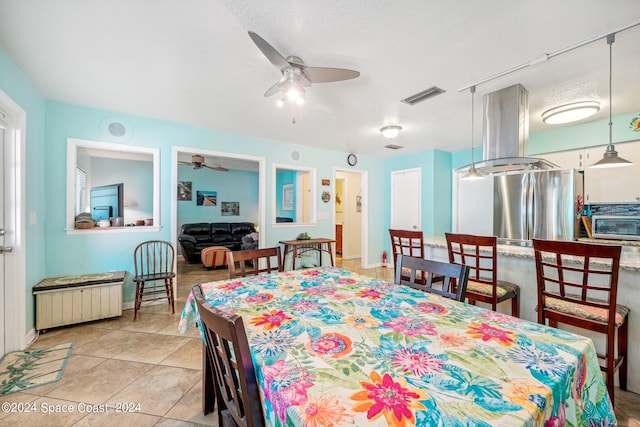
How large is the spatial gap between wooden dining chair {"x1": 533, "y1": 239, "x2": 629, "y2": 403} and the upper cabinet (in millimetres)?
1957

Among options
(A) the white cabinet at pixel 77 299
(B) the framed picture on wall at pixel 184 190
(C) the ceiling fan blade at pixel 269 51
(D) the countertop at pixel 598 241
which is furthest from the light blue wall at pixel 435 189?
(B) the framed picture on wall at pixel 184 190

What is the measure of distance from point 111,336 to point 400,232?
3006 mm

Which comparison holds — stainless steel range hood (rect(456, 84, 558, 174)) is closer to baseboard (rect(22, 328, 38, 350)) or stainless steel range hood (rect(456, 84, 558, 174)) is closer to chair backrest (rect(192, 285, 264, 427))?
chair backrest (rect(192, 285, 264, 427))

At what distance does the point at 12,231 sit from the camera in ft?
7.29

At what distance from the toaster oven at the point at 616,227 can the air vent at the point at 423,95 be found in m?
2.61

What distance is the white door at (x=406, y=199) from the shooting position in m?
5.33

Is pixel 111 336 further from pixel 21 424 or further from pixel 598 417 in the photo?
pixel 598 417

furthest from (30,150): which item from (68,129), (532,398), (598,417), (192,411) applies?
(598,417)

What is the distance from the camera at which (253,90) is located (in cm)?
261

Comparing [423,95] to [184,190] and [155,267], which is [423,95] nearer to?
[155,267]

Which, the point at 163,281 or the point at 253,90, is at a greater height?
the point at 253,90

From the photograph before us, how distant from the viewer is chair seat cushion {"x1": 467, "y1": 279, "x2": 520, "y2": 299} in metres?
2.07

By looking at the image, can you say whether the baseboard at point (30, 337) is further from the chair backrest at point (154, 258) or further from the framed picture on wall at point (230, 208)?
the framed picture on wall at point (230, 208)

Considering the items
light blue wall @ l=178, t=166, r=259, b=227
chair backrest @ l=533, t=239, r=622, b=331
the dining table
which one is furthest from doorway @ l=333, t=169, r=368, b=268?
the dining table
